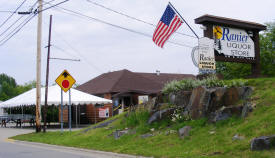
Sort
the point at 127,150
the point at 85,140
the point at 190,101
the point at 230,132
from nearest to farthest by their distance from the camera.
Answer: the point at 230,132 → the point at 127,150 → the point at 190,101 → the point at 85,140

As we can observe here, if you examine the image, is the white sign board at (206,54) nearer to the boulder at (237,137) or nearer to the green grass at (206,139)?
the green grass at (206,139)

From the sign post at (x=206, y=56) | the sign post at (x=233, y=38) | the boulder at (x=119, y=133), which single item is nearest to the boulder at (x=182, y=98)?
the sign post at (x=206, y=56)

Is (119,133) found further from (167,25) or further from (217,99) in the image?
(167,25)

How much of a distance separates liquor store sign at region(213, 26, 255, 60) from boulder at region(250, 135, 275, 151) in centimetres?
927

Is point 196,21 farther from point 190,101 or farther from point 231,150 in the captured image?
point 231,150

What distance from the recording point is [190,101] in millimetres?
14016

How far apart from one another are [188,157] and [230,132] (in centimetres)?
187

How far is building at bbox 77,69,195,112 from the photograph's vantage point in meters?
34.6

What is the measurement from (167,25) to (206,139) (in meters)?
7.94

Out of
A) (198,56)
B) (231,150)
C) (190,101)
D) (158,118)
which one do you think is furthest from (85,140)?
(231,150)

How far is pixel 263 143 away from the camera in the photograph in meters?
8.73

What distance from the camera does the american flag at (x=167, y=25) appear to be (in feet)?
56.4

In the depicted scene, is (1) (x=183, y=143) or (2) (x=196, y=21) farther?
(2) (x=196, y=21)

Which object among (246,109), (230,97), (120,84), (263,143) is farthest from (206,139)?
(120,84)
